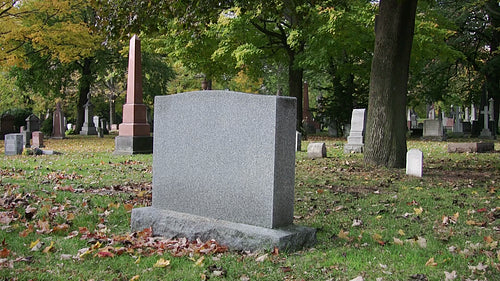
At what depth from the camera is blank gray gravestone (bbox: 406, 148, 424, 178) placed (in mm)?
10016

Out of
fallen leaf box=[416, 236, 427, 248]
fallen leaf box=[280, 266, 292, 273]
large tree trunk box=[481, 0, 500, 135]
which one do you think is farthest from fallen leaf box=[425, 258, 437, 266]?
large tree trunk box=[481, 0, 500, 135]

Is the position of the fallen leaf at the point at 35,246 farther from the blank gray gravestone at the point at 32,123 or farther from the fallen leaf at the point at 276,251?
the blank gray gravestone at the point at 32,123

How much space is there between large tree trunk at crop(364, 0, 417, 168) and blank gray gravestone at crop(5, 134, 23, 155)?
468 inches

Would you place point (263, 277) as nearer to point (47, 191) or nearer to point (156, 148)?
point (156, 148)

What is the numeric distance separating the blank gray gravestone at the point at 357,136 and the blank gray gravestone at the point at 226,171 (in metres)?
11.7

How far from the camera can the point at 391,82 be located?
36.2 ft

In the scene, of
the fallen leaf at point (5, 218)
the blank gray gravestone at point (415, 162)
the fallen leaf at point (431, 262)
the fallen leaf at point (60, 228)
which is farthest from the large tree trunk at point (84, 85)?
the fallen leaf at point (431, 262)

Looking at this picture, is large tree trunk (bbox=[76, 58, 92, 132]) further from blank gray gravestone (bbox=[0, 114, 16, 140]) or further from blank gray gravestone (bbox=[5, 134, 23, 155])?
blank gray gravestone (bbox=[5, 134, 23, 155])

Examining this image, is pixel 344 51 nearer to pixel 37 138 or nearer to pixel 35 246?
pixel 37 138

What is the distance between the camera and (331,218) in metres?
6.22

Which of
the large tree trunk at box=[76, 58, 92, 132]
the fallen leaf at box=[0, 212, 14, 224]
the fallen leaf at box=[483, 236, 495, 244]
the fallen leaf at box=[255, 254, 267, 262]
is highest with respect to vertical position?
the large tree trunk at box=[76, 58, 92, 132]

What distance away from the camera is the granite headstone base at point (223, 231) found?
4.64 meters

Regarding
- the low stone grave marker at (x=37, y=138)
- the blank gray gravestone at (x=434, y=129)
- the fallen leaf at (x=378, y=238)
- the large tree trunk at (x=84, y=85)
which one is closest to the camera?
the fallen leaf at (x=378, y=238)

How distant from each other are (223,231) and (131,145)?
38.6 ft
